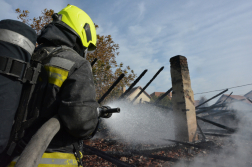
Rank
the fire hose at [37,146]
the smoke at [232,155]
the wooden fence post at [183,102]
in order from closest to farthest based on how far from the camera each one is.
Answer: the fire hose at [37,146]
the smoke at [232,155]
the wooden fence post at [183,102]

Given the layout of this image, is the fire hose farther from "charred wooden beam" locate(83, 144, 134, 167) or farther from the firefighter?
"charred wooden beam" locate(83, 144, 134, 167)

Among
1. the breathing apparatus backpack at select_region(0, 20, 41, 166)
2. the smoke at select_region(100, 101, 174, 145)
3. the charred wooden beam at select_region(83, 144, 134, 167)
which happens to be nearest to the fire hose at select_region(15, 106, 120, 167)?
the breathing apparatus backpack at select_region(0, 20, 41, 166)

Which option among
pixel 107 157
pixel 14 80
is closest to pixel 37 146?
pixel 14 80

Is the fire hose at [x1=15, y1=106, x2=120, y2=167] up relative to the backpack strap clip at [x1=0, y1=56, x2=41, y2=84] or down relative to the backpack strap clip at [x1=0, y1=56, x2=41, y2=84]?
down

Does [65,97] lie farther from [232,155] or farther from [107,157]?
[232,155]

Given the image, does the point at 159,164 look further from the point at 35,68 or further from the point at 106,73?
the point at 106,73

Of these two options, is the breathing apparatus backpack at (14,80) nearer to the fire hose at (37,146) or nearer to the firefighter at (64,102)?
the firefighter at (64,102)

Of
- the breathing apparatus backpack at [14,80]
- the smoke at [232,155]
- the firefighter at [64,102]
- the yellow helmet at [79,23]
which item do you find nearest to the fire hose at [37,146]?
the firefighter at [64,102]

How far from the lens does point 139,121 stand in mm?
9047

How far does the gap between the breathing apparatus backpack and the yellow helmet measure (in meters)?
0.79

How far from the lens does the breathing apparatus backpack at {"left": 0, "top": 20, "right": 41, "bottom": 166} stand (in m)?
1.19

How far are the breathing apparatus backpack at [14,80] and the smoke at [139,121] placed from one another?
22.0 ft

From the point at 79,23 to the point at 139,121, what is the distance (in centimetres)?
782

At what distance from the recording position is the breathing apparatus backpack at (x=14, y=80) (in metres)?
1.19
